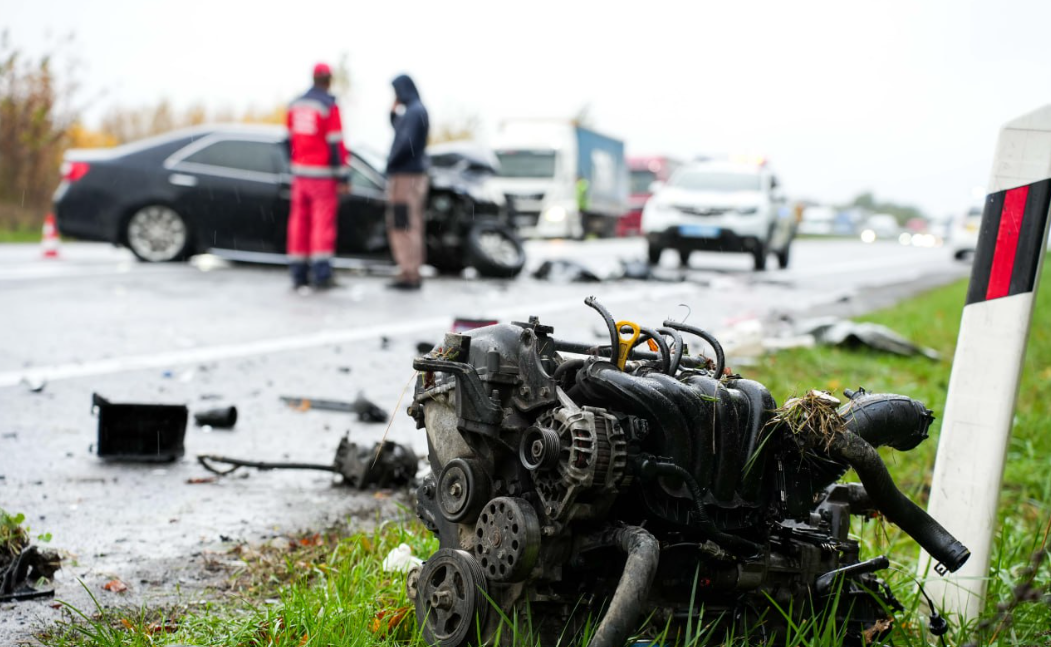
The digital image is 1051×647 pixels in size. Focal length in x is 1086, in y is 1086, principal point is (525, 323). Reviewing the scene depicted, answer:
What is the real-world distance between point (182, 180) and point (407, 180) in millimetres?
3060

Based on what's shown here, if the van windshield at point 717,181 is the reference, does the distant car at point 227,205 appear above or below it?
below

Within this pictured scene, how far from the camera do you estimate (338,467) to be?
4234 millimetres

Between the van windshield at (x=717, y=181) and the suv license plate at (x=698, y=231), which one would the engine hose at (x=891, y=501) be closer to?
the suv license plate at (x=698, y=231)

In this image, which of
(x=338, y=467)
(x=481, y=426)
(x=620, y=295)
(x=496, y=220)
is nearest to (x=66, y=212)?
(x=496, y=220)

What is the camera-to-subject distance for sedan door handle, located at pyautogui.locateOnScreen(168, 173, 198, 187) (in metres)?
13.0

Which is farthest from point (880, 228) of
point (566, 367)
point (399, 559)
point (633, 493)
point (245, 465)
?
point (633, 493)

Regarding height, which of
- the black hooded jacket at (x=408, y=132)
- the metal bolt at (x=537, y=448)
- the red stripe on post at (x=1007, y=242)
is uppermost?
the black hooded jacket at (x=408, y=132)

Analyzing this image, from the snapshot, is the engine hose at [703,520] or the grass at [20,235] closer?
the engine hose at [703,520]

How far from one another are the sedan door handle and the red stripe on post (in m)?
11.3

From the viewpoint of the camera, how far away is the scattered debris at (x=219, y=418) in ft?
16.3

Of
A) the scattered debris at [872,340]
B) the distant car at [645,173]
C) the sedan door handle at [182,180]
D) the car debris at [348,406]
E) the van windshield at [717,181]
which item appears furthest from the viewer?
the distant car at [645,173]

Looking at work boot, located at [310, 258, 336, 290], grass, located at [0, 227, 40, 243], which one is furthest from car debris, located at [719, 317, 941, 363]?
grass, located at [0, 227, 40, 243]

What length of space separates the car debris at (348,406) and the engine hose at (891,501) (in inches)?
123

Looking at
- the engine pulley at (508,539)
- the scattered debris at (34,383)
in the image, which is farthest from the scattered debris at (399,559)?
the scattered debris at (34,383)
